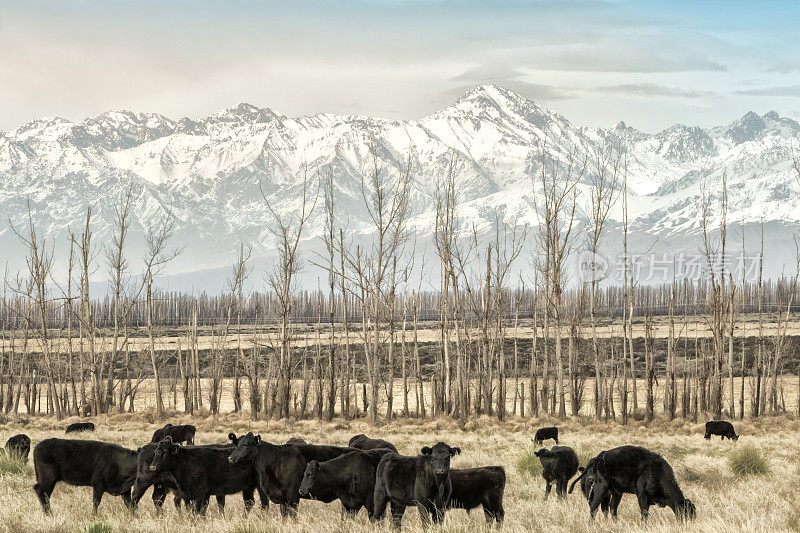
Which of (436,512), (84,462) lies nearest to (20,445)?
(84,462)

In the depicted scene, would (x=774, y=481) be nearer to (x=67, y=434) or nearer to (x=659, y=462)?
(x=659, y=462)

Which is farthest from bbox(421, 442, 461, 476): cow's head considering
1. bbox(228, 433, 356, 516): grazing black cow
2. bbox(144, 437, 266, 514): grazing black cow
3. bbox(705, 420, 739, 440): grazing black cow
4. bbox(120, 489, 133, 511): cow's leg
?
bbox(705, 420, 739, 440): grazing black cow

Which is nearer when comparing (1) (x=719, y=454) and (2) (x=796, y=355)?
(1) (x=719, y=454)

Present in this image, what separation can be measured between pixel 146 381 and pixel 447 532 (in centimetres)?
5804

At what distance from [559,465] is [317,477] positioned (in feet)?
14.7

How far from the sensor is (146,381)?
2447 inches

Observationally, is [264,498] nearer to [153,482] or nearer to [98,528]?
[153,482]

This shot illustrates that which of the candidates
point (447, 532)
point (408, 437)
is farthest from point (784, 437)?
point (447, 532)

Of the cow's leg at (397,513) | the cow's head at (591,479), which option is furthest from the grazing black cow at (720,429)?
the cow's leg at (397,513)

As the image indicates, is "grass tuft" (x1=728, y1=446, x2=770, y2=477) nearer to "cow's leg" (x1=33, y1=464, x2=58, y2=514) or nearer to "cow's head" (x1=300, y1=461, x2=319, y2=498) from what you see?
"cow's head" (x1=300, y1=461, x2=319, y2=498)

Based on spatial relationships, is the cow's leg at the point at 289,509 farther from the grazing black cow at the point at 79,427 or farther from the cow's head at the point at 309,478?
the grazing black cow at the point at 79,427

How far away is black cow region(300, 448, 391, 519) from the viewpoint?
10133mm

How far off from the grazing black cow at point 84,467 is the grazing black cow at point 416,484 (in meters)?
3.80

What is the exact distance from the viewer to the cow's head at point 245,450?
1012 centimetres
